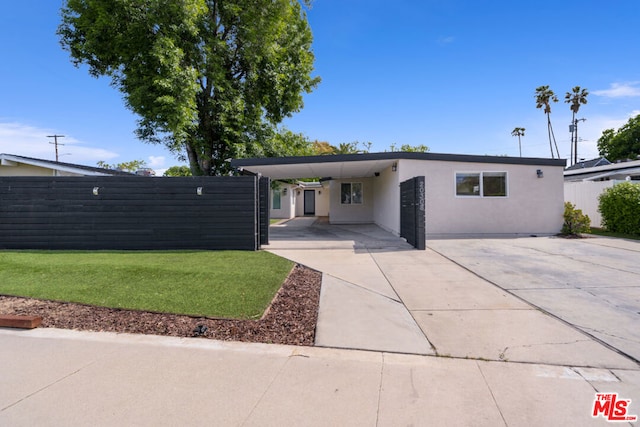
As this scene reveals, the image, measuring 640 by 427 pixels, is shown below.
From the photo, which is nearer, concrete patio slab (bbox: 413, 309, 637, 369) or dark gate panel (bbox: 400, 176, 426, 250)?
concrete patio slab (bbox: 413, 309, 637, 369)

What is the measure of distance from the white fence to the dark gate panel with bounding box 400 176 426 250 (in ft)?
29.2

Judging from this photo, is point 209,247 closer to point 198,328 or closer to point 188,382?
point 198,328

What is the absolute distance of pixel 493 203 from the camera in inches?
433

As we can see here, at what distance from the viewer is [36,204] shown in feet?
27.3

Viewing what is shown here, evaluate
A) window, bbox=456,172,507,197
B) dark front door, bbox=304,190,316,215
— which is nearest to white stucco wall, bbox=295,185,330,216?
dark front door, bbox=304,190,316,215

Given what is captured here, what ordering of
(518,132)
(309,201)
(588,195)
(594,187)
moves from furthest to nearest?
(518,132) < (309,201) < (588,195) < (594,187)

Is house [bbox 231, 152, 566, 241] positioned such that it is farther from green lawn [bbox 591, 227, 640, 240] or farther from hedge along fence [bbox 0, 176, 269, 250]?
hedge along fence [bbox 0, 176, 269, 250]

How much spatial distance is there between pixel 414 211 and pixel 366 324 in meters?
5.73

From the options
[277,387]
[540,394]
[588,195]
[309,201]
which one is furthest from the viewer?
[309,201]

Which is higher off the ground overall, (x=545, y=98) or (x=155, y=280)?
(x=545, y=98)

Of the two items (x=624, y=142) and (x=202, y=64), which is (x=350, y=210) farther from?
(x=624, y=142)

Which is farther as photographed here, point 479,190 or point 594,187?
point 594,187

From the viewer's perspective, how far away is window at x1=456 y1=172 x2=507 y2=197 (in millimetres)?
10938

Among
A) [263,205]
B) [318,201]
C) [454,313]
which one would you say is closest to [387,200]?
[263,205]
